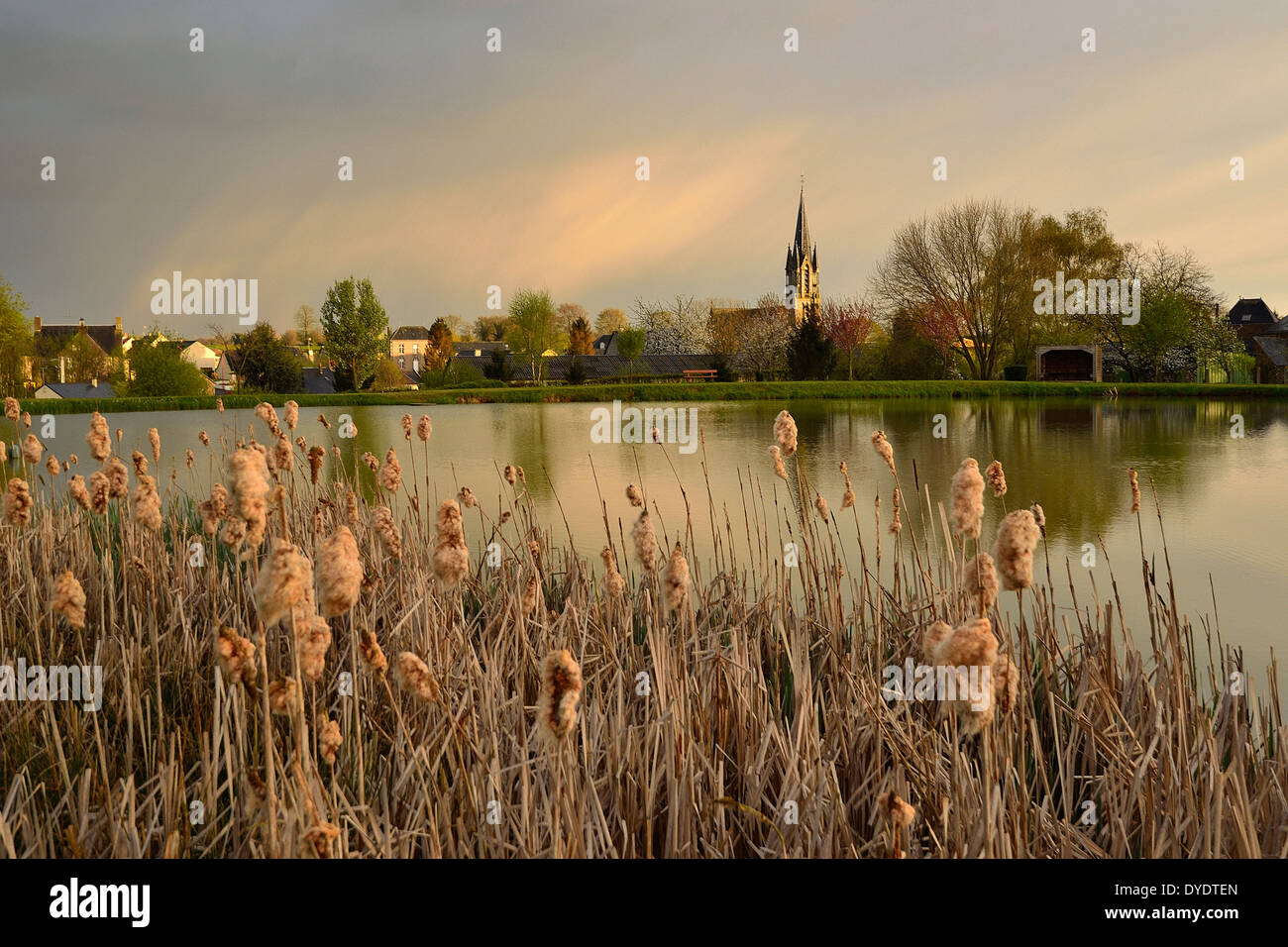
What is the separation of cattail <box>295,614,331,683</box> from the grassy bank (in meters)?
32.1

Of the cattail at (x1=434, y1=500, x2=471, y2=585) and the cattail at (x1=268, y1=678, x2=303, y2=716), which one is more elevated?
the cattail at (x1=434, y1=500, x2=471, y2=585)

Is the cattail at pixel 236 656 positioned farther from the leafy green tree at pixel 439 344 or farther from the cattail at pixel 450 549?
the leafy green tree at pixel 439 344

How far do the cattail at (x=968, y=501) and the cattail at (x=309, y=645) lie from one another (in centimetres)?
140

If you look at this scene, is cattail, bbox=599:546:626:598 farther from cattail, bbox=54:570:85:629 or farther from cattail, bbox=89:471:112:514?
cattail, bbox=89:471:112:514

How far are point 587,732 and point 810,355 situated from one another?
4510 centimetres

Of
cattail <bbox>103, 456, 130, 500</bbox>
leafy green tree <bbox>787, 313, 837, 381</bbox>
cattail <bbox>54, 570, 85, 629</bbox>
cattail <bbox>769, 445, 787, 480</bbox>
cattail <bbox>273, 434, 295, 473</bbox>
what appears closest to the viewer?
cattail <bbox>54, 570, 85, 629</bbox>

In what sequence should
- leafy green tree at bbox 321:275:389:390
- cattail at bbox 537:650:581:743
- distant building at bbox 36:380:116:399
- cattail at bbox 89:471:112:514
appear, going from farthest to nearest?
leafy green tree at bbox 321:275:389:390 < distant building at bbox 36:380:116:399 < cattail at bbox 89:471:112:514 < cattail at bbox 537:650:581:743

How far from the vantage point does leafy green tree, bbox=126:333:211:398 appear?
39812mm

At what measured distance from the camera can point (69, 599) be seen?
8.30 ft

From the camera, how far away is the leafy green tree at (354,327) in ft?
215

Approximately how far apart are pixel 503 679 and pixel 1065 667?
227cm

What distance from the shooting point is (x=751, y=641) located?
12.9 ft

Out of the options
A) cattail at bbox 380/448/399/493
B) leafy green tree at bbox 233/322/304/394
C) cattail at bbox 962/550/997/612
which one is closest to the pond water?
cattail at bbox 380/448/399/493
